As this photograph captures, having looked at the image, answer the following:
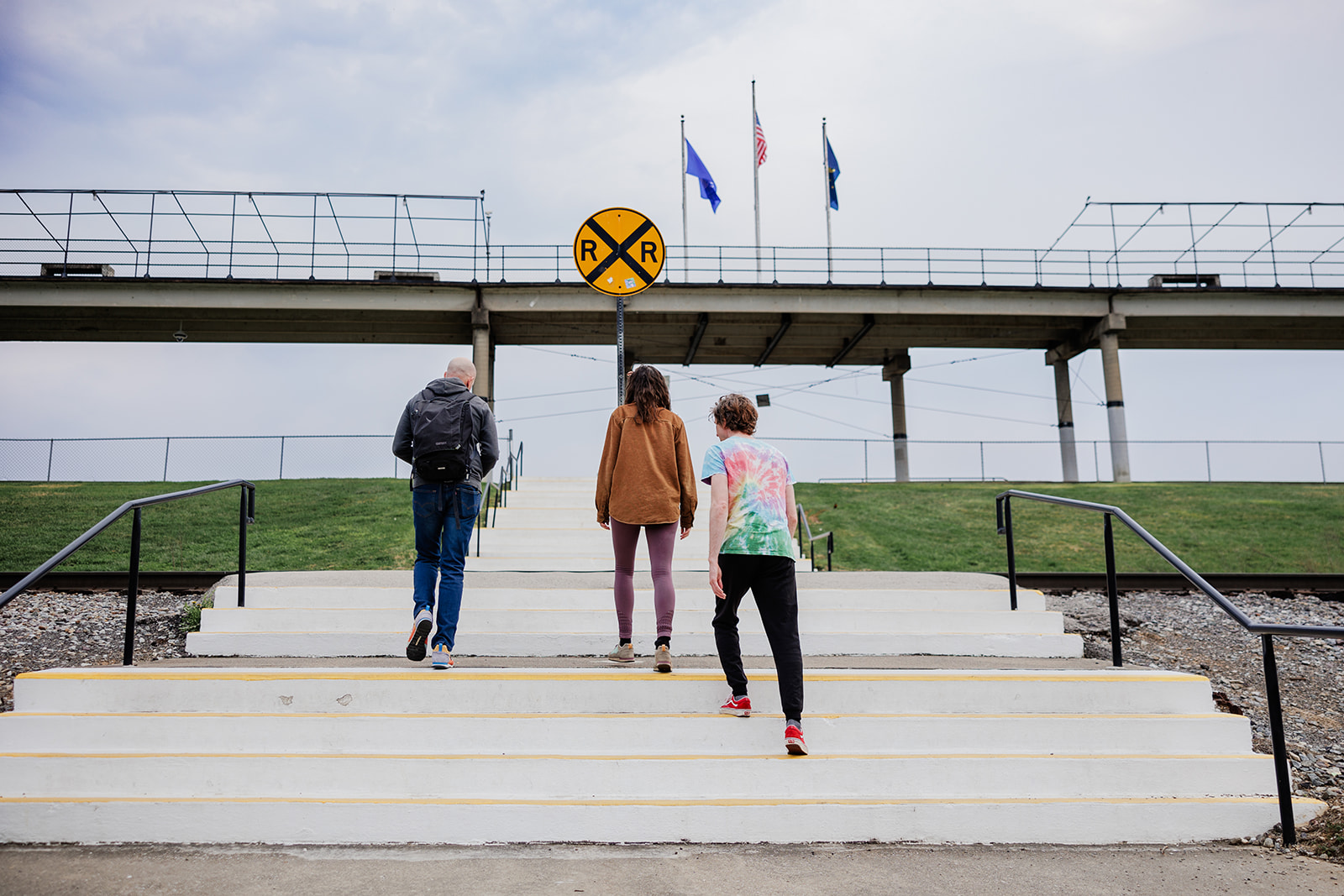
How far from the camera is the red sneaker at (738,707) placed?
13.6 feet

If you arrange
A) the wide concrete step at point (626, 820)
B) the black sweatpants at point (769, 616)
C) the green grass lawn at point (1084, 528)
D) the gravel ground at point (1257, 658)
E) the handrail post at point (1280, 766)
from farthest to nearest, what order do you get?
the green grass lawn at point (1084, 528) < the gravel ground at point (1257, 658) < the black sweatpants at point (769, 616) < the handrail post at point (1280, 766) < the wide concrete step at point (626, 820)

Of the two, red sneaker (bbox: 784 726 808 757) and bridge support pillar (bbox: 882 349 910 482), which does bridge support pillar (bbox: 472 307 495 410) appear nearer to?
bridge support pillar (bbox: 882 349 910 482)

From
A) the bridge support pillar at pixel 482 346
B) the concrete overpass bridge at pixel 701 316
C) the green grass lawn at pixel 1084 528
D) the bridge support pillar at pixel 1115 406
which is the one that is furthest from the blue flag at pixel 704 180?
the bridge support pillar at pixel 1115 406

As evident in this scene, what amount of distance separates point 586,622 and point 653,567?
4.54ft

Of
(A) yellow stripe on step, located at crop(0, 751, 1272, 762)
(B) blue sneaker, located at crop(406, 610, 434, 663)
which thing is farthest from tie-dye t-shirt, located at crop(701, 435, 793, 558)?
(B) blue sneaker, located at crop(406, 610, 434, 663)

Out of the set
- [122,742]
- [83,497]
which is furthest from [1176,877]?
[83,497]

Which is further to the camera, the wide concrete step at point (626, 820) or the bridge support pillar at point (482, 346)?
the bridge support pillar at point (482, 346)

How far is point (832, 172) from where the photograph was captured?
27.8 meters

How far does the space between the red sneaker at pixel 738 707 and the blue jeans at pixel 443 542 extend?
1715 millimetres

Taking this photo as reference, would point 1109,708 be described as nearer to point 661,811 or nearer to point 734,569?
point 734,569

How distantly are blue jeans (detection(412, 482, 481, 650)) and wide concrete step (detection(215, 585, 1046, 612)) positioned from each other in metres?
1.48

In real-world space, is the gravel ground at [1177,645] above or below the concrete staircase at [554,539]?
below

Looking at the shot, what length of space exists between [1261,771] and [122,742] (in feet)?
18.1

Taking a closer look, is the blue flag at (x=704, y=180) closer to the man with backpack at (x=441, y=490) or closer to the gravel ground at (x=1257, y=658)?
the gravel ground at (x=1257, y=658)
